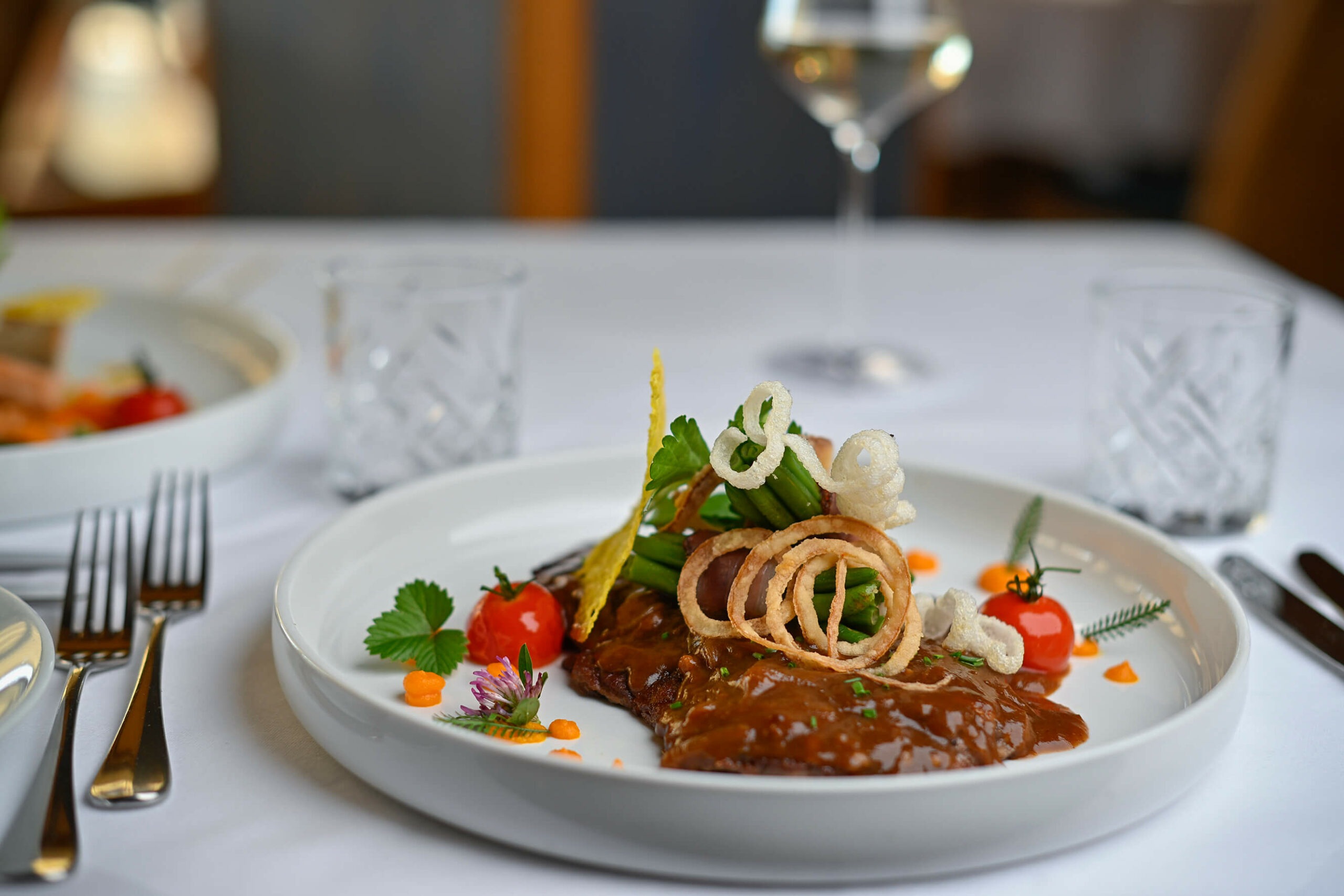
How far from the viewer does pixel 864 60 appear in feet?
6.80

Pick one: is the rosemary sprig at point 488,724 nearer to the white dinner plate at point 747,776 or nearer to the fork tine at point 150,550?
the white dinner plate at point 747,776

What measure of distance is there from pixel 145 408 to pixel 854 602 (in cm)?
110

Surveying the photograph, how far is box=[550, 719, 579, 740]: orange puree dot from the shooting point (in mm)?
987

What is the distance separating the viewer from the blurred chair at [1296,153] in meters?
3.24

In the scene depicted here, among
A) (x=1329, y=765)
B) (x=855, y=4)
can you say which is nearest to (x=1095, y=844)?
(x=1329, y=765)

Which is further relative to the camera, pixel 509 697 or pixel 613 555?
pixel 613 555

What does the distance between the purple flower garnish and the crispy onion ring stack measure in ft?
0.50

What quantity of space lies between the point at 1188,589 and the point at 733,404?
973 mm

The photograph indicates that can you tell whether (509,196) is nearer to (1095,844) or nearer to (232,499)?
(232,499)

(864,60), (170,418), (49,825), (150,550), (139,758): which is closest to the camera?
(49,825)

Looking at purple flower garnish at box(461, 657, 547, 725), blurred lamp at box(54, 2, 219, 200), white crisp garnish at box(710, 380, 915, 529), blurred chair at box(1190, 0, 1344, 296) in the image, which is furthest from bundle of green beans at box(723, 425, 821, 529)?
blurred lamp at box(54, 2, 219, 200)

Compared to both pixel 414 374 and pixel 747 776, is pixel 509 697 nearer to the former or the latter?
pixel 747 776

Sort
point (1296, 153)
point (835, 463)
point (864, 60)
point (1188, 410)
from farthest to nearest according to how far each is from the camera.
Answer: point (1296, 153) < point (864, 60) < point (1188, 410) < point (835, 463)

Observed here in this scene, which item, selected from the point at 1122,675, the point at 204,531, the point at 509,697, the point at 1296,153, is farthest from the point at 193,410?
the point at 1296,153
